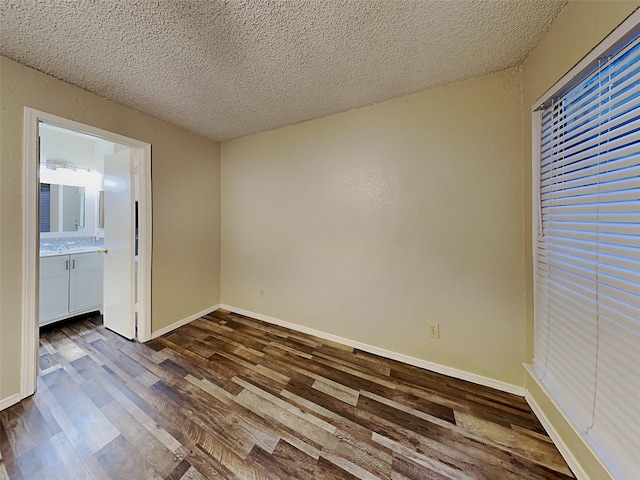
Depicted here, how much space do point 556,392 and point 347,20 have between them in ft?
7.78

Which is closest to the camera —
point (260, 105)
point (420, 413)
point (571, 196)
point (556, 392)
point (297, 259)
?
point (571, 196)

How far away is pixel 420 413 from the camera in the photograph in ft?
4.64

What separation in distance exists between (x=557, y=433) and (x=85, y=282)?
4.52 meters

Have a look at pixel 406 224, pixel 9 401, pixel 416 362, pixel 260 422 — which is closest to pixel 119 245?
pixel 9 401

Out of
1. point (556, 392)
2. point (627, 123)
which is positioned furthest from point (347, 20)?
point (556, 392)

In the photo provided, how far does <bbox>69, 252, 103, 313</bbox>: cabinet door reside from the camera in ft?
8.56

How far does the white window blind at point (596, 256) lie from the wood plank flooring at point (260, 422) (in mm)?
398

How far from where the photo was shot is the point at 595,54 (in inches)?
37.4

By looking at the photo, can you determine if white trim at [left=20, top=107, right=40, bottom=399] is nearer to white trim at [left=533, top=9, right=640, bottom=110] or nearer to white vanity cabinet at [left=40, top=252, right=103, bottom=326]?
white vanity cabinet at [left=40, top=252, right=103, bottom=326]

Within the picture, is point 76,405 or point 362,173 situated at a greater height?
point 362,173

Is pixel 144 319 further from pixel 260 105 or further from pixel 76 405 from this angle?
pixel 260 105

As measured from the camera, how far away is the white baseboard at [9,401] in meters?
1.40

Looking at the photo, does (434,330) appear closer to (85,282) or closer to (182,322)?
(182,322)

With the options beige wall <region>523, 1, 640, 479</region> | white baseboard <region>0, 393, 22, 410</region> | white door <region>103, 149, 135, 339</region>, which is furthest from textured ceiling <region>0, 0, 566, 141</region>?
white baseboard <region>0, 393, 22, 410</region>
